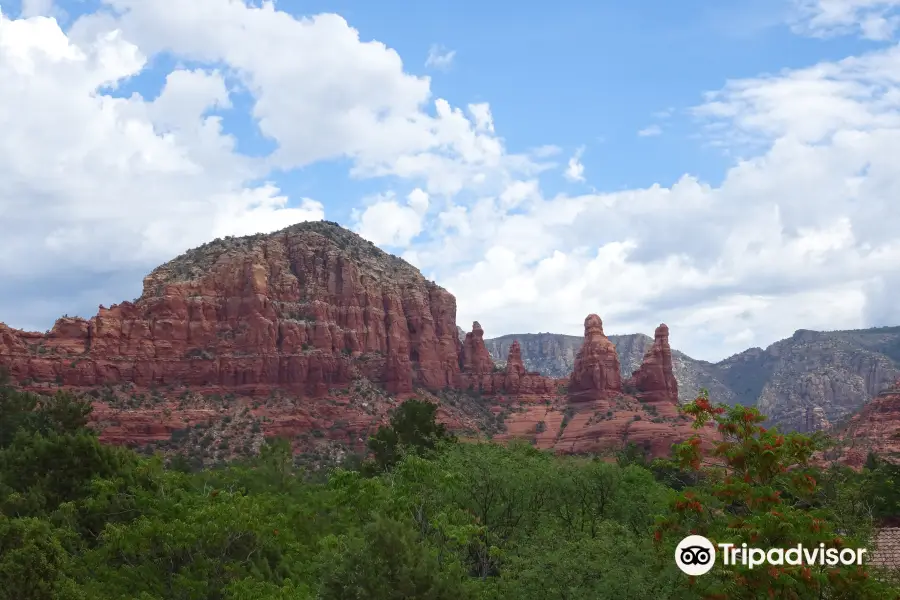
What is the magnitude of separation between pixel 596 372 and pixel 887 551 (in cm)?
10377

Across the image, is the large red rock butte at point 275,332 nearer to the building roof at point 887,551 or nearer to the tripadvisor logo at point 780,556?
the building roof at point 887,551

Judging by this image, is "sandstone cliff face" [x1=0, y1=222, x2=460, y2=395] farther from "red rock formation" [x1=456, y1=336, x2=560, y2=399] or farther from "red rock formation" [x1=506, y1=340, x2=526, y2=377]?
"red rock formation" [x1=506, y1=340, x2=526, y2=377]

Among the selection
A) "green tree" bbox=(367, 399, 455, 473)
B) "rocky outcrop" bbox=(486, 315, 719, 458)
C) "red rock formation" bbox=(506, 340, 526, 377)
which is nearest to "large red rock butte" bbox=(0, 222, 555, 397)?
"red rock formation" bbox=(506, 340, 526, 377)

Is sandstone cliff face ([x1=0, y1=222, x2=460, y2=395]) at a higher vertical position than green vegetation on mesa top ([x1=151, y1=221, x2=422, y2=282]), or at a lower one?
lower

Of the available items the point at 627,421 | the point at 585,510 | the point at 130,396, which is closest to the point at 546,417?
the point at 627,421

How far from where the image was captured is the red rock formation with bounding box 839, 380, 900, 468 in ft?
343

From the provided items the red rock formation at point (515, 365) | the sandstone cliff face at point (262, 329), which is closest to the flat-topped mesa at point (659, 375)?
the red rock formation at point (515, 365)

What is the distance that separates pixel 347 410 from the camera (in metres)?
124

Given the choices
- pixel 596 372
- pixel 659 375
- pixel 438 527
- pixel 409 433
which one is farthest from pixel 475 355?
pixel 438 527

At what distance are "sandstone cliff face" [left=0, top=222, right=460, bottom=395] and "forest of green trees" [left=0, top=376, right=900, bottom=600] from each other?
71.3 meters

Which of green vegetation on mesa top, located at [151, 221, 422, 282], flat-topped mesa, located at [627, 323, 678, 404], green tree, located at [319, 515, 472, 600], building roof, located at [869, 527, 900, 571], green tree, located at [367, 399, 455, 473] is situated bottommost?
building roof, located at [869, 527, 900, 571]

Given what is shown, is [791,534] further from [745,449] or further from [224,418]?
[224,418]

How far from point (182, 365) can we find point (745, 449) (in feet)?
366

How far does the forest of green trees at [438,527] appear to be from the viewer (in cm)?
2225
